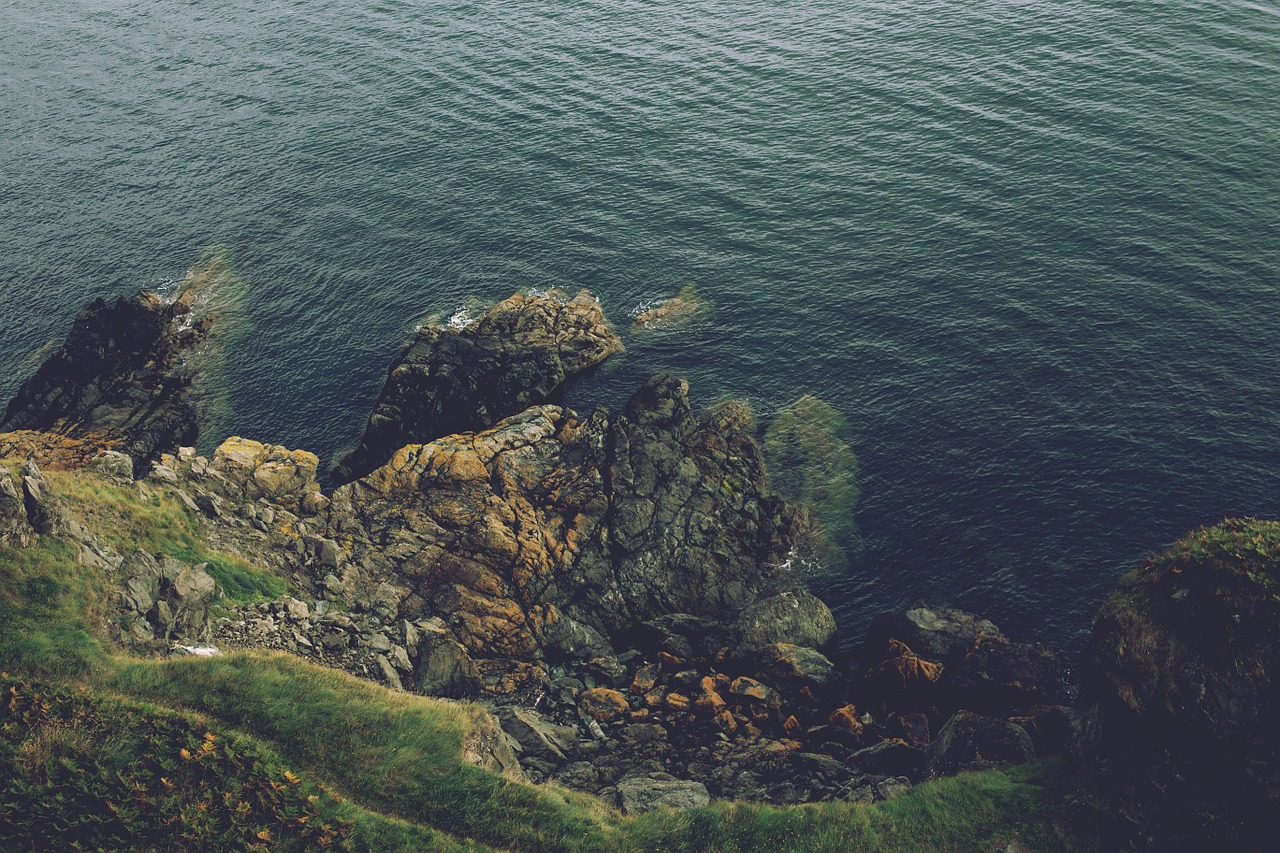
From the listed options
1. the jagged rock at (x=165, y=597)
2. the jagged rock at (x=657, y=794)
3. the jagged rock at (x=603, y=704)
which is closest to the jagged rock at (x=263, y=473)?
the jagged rock at (x=165, y=597)

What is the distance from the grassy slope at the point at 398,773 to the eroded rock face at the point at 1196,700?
344 centimetres

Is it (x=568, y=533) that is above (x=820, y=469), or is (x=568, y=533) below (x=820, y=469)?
below

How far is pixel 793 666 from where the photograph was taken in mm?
50812

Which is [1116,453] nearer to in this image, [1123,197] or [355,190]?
[1123,197]

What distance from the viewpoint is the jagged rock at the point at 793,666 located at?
5075 cm

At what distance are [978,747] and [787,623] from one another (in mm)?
14148

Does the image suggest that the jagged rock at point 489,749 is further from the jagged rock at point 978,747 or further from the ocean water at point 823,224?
the ocean water at point 823,224

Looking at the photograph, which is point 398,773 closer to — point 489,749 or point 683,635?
point 489,749

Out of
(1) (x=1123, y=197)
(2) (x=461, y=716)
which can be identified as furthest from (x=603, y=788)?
(1) (x=1123, y=197)

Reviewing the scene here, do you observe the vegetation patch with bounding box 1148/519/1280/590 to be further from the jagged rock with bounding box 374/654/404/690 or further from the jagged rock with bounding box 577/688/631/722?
the jagged rock with bounding box 374/654/404/690

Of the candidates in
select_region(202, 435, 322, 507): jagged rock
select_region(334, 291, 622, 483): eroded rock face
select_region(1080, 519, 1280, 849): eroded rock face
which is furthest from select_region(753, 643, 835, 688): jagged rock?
select_region(202, 435, 322, 507): jagged rock

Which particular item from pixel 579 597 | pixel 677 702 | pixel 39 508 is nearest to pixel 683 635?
pixel 677 702

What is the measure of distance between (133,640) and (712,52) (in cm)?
11154

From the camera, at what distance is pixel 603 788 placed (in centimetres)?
4231
